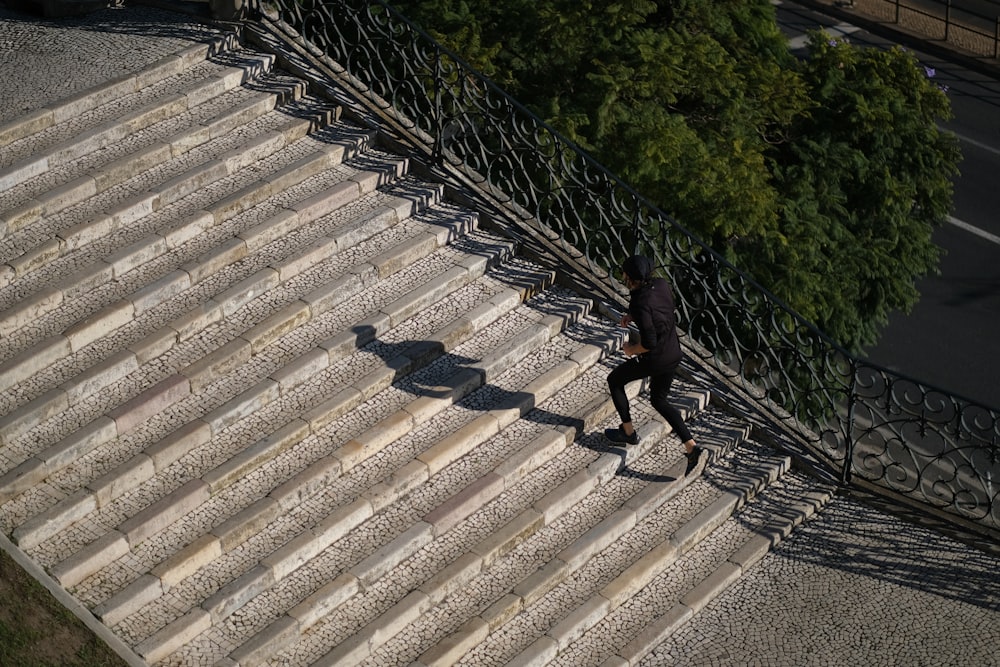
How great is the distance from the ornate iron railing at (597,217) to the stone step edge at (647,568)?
2.13ft

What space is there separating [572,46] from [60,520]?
6.35 m

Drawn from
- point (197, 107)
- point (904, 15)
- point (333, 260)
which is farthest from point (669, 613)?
point (904, 15)

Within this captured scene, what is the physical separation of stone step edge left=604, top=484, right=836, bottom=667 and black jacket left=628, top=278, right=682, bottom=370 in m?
1.48

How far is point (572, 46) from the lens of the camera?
12.5 meters

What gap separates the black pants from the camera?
9.88 m

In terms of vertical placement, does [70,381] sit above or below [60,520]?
above

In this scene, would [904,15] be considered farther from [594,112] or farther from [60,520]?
[60,520]

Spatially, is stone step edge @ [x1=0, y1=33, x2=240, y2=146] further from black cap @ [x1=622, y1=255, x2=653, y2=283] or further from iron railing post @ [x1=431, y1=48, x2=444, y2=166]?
black cap @ [x1=622, y1=255, x2=653, y2=283]

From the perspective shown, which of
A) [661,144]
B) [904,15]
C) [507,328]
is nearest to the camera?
[507,328]

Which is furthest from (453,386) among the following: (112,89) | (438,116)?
(112,89)

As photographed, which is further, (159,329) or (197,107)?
(197,107)

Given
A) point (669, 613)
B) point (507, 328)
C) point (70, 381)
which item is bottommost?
point (669, 613)

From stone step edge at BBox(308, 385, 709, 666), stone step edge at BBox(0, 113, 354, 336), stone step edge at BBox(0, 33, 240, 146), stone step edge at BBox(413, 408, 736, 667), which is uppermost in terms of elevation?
stone step edge at BBox(0, 33, 240, 146)

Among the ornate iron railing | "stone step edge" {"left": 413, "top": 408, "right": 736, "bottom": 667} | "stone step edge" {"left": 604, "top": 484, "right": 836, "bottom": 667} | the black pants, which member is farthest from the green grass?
the ornate iron railing
